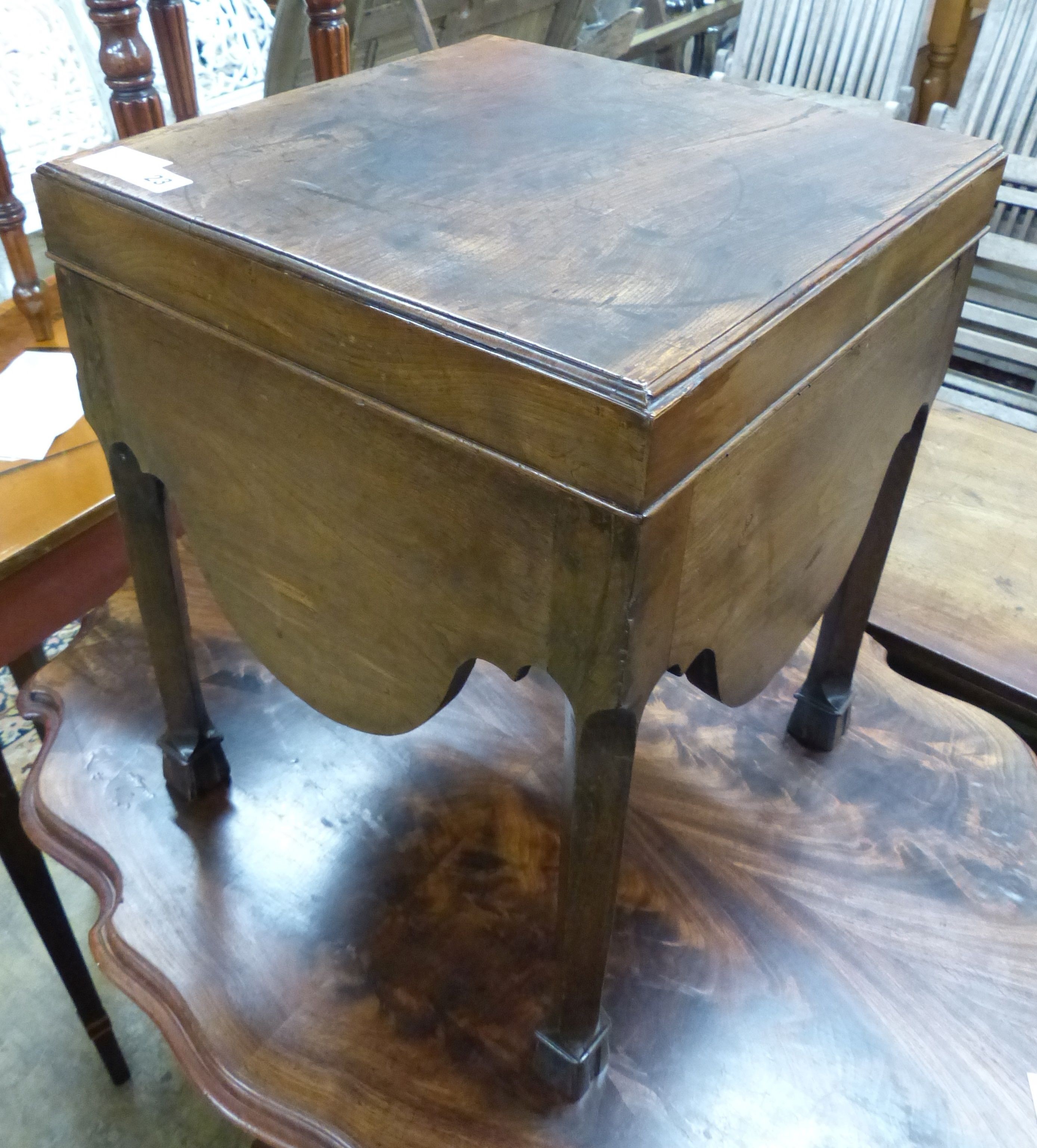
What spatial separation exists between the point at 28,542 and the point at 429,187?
24.2 inches

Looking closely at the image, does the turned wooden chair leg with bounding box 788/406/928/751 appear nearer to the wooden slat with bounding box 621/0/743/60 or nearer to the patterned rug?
the patterned rug

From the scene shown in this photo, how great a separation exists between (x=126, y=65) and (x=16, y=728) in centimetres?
99

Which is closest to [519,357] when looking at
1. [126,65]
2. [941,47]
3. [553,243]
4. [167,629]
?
[553,243]

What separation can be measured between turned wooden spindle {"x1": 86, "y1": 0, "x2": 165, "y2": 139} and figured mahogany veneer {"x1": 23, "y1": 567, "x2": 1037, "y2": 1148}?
51 centimetres

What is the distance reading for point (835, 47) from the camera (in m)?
1.96

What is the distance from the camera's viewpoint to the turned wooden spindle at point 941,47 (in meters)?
2.14

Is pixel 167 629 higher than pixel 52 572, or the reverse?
pixel 167 629

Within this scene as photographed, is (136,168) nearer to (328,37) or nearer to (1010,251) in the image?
(328,37)

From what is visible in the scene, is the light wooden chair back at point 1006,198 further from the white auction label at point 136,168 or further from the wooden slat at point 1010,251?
the white auction label at point 136,168

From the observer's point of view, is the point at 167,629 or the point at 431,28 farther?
the point at 431,28

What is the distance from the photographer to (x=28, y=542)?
96 cm

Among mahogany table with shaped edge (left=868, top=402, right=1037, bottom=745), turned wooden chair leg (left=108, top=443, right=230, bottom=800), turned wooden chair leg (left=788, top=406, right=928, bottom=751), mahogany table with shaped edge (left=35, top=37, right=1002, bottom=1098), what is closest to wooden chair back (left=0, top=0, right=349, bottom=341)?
mahogany table with shaped edge (left=35, top=37, right=1002, bottom=1098)

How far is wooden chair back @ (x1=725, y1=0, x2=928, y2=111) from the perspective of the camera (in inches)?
74.6

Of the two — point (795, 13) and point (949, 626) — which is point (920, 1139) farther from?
point (795, 13)
